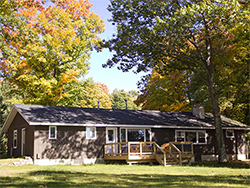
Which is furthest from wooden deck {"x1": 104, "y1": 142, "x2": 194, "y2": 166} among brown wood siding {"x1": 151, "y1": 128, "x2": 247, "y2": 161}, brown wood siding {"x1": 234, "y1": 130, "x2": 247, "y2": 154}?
brown wood siding {"x1": 234, "y1": 130, "x2": 247, "y2": 154}

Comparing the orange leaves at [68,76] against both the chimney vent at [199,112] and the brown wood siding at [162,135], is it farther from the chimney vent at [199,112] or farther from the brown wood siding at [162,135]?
the chimney vent at [199,112]

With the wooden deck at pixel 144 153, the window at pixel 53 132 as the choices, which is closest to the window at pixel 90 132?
the wooden deck at pixel 144 153

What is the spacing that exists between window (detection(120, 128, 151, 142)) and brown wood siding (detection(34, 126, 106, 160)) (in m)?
1.55

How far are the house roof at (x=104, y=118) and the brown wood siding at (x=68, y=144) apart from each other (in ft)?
2.03

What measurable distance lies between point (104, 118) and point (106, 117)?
37cm

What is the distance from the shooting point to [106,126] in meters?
21.5

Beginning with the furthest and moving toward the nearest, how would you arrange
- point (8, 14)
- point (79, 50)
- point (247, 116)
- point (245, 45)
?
point (247, 116) → point (79, 50) → point (245, 45) → point (8, 14)

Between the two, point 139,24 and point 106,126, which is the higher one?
point 139,24

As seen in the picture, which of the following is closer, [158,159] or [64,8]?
[158,159]

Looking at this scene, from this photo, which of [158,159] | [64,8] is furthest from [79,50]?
[158,159]

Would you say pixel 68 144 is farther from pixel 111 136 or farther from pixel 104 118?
pixel 104 118

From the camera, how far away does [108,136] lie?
21969 mm

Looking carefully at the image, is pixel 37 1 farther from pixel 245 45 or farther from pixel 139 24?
pixel 245 45

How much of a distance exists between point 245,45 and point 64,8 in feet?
55.9
